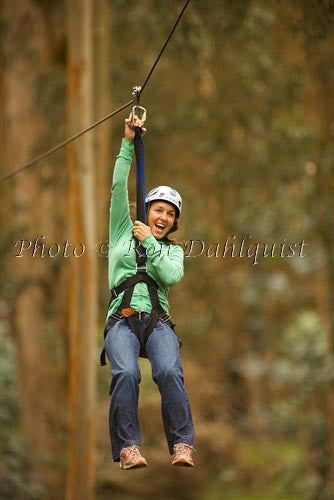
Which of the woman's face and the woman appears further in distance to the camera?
the woman's face

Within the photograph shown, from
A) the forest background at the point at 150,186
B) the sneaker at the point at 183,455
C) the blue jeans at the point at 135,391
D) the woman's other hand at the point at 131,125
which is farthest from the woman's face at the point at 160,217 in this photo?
the forest background at the point at 150,186

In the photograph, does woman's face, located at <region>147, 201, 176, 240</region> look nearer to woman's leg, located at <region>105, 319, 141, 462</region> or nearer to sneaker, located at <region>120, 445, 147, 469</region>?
woman's leg, located at <region>105, 319, 141, 462</region>

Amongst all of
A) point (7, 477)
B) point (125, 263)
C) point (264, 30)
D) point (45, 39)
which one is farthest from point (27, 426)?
point (125, 263)

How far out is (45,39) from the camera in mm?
12039

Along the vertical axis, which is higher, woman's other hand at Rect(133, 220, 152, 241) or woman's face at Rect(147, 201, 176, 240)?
woman's face at Rect(147, 201, 176, 240)

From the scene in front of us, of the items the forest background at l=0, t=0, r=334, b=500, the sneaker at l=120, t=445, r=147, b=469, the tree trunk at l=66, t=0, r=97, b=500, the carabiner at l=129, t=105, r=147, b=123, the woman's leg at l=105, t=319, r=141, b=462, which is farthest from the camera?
the forest background at l=0, t=0, r=334, b=500

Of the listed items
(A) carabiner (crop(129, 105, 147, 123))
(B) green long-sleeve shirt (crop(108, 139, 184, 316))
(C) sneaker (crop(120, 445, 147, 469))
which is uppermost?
(A) carabiner (crop(129, 105, 147, 123))

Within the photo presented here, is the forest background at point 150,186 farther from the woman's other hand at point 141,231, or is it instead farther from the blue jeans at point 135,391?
the blue jeans at point 135,391

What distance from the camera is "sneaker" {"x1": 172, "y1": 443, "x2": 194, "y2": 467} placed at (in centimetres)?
420

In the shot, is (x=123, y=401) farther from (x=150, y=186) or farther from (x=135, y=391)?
(x=150, y=186)

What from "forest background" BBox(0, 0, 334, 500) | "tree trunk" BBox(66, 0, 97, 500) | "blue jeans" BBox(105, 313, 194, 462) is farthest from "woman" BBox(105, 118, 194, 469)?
"tree trunk" BBox(66, 0, 97, 500)

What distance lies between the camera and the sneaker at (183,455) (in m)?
4.20

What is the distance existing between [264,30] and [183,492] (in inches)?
326

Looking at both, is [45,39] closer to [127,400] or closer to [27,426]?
[27,426]
